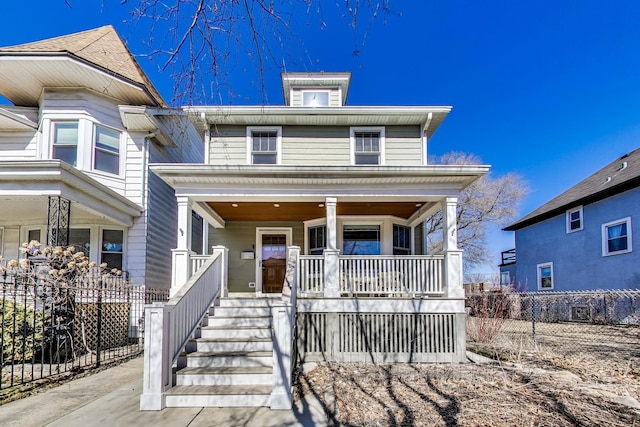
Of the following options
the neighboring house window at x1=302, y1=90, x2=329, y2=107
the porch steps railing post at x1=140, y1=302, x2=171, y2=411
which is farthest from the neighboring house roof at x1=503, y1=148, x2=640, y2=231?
the porch steps railing post at x1=140, y1=302, x2=171, y2=411

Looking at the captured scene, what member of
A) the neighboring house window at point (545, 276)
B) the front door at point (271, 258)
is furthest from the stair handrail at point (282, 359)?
the neighboring house window at point (545, 276)

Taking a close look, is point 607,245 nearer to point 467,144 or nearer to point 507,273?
point 507,273

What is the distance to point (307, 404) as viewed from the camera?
4.82 m

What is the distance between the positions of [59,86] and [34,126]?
1430 mm

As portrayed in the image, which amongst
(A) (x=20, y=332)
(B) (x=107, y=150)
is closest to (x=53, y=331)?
(A) (x=20, y=332)

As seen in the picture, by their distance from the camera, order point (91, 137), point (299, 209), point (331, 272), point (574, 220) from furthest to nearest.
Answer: point (574, 220) → point (91, 137) → point (299, 209) → point (331, 272)

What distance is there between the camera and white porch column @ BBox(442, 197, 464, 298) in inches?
300

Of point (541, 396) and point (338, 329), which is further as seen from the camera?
point (338, 329)

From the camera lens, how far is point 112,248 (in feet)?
33.7

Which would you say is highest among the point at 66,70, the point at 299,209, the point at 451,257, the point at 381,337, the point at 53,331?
the point at 66,70

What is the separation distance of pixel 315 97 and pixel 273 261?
5247 millimetres

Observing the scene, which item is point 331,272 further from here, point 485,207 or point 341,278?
point 485,207

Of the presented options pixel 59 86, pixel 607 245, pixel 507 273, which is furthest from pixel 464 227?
pixel 59 86

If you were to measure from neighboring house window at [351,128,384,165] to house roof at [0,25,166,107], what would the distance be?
598 cm
